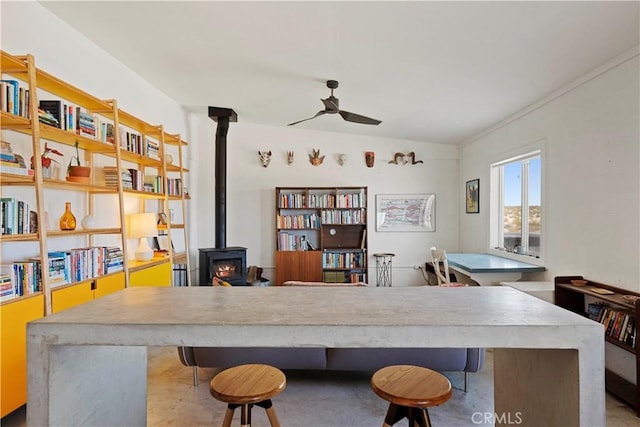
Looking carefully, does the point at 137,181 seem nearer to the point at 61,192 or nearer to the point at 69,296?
the point at 61,192

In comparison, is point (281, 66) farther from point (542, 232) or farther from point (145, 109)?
point (542, 232)

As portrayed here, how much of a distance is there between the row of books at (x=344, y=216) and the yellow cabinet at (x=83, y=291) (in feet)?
10.8

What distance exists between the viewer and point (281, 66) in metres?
3.43

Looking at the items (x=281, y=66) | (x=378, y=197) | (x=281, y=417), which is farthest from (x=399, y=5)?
(x=378, y=197)

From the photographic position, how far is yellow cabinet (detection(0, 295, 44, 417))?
201 cm

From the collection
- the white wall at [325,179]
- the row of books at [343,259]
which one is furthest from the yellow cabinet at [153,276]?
the row of books at [343,259]

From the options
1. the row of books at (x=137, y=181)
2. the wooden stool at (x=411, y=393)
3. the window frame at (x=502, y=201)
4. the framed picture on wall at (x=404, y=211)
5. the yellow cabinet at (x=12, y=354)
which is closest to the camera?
the wooden stool at (x=411, y=393)

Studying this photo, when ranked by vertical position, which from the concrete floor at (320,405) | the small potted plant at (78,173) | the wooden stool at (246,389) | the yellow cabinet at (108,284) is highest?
the small potted plant at (78,173)

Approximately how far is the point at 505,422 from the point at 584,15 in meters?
2.36

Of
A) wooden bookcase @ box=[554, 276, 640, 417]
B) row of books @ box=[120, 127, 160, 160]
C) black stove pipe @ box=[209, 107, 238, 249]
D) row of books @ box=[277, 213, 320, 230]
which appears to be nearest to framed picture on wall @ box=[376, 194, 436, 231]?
row of books @ box=[277, 213, 320, 230]

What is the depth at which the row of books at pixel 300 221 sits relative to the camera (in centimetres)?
578

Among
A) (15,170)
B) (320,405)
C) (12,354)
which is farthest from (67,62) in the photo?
(320,405)

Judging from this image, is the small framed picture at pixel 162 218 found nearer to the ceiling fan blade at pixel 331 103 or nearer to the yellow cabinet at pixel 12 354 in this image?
the yellow cabinet at pixel 12 354

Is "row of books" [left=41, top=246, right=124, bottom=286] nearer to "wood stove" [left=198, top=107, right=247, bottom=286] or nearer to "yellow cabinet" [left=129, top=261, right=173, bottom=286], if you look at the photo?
"yellow cabinet" [left=129, top=261, right=173, bottom=286]
